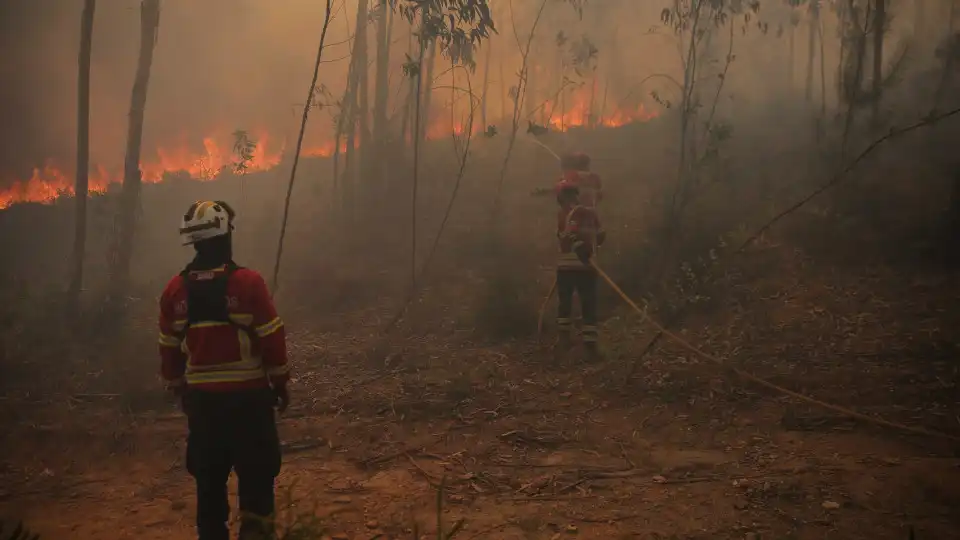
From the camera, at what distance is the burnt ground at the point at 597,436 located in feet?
12.8

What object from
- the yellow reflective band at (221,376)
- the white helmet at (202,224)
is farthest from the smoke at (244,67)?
the yellow reflective band at (221,376)

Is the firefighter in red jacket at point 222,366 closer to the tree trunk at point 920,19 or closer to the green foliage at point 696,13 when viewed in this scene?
the green foliage at point 696,13

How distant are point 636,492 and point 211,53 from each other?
33200 millimetres

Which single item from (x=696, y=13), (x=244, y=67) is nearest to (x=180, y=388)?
(x=696, y=13)

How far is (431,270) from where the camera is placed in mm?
10547

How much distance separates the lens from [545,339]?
24.9 ft

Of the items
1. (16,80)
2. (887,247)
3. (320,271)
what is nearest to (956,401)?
(887,247)

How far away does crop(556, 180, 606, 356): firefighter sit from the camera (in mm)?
6598

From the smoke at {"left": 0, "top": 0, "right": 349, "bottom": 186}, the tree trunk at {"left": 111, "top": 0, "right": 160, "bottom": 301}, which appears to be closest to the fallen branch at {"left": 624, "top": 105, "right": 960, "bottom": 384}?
the tree trunk at {"left": 111, "top": 0, "right": 160, "bottom": 301}

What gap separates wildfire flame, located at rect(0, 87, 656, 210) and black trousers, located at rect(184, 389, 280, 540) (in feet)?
45.0

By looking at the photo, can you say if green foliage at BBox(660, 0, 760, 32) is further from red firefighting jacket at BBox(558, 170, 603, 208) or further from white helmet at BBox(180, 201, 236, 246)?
white helmet at BBox(180, 201, 236, 246)

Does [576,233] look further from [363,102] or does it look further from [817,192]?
Result: [363,102]

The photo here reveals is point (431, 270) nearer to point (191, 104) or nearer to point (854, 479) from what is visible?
point (854, 479)

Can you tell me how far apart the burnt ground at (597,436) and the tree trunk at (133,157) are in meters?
2.36
